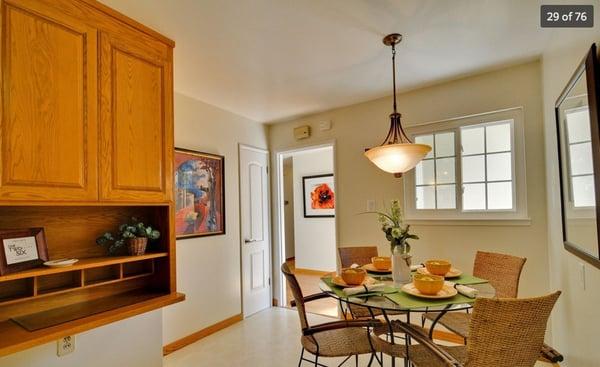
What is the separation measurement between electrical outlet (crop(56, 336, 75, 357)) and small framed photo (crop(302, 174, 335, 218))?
435 cm

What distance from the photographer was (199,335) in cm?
311

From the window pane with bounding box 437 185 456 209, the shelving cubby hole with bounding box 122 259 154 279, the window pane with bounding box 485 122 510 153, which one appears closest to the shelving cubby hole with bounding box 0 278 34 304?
the shelving cubby hole with bounding box 122 259 154 279

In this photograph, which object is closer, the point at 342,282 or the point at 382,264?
the point at 342,282

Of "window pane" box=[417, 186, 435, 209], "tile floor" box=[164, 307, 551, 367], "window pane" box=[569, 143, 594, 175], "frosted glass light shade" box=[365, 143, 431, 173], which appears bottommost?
"tile floor" box=[164, 307, 551, 367]

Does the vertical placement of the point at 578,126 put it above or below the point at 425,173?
above

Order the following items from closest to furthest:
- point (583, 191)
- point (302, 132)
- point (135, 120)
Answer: point (583, 191), point (135, 120), point (302, 132)

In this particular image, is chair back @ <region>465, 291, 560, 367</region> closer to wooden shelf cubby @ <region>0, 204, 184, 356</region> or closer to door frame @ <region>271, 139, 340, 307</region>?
wooden shelf cubby @ <region>0, 204, 184, 356</region>

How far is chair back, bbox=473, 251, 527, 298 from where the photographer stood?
2.12 m

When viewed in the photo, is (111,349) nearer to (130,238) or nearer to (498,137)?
(130,238)

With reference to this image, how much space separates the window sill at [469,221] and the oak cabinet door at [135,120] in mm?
2278

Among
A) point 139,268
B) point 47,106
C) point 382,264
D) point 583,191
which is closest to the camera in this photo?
point 47,106

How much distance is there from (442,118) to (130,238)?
9.12ft

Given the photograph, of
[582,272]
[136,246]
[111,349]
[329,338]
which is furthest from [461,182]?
[111,349]

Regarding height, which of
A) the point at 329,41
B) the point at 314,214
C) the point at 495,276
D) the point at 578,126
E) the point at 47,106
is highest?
the point at 329,41
